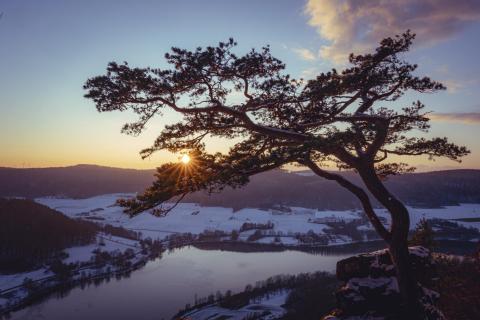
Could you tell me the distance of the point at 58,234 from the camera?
12756 centimetres

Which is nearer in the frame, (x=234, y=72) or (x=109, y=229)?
(x=234, y=72)

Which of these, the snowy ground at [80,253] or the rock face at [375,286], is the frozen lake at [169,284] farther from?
the rock face at [375,286]

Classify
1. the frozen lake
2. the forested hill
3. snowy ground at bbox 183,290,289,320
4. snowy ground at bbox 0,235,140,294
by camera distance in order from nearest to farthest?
snowy ground at bbox 183,290,289,320 < the frozen lake < snowy ground at bbox 0,235,140,294 < the forested hill

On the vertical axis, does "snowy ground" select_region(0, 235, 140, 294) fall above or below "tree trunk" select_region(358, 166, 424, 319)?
below

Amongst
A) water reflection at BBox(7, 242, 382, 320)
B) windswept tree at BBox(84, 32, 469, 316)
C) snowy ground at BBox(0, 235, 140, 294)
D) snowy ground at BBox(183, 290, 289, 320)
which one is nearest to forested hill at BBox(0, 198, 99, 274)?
snowy ground at BBox(0, 235, 140, 294)

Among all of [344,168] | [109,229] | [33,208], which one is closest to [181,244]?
[109,229]

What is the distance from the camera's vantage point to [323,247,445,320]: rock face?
33.5 ft

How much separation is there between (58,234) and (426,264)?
13805cm

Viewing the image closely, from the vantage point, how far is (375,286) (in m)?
10.6

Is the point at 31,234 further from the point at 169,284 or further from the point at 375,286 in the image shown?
the point at 375,286

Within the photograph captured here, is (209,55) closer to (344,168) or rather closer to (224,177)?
(224,177)

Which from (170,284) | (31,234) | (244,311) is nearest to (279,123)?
(244,311)

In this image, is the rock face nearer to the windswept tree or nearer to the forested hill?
the windswept tree

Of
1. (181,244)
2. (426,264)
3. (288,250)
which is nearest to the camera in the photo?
(426,264)
